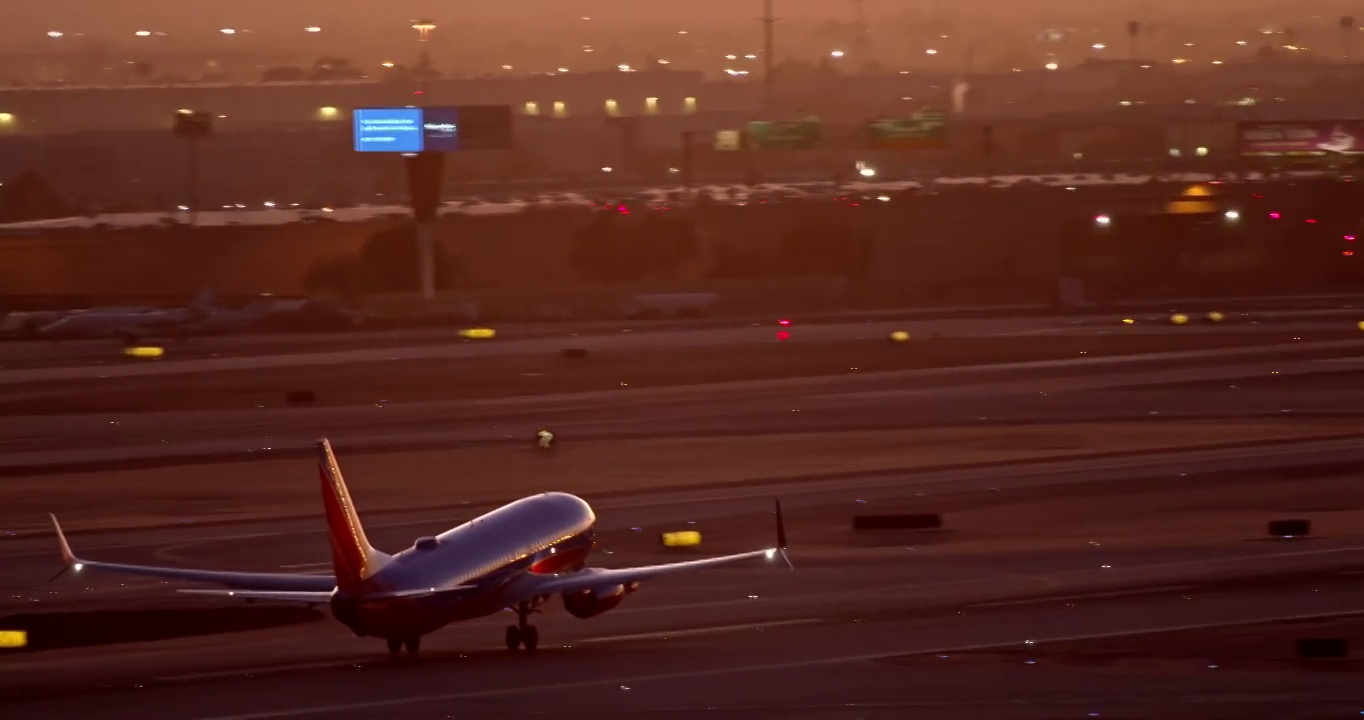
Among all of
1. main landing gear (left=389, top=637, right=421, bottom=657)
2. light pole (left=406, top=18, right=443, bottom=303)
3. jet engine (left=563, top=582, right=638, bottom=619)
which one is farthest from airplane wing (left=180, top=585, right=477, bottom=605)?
light pole (left=406, top=18, right=443, bottom=303)

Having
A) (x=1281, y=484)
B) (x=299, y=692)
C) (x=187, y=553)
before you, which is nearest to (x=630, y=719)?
(x=299, y=692)

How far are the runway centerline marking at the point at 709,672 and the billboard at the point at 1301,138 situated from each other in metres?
95.9

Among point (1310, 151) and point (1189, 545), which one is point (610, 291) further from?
point (1189, 545)

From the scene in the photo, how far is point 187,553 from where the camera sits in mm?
35344

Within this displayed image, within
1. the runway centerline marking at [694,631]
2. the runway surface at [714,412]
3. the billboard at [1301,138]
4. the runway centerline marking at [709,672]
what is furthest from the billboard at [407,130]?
the runway centerline marking at [709,672]

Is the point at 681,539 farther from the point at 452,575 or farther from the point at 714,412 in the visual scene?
the point at 714,412

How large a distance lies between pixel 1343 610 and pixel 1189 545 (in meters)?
5.50

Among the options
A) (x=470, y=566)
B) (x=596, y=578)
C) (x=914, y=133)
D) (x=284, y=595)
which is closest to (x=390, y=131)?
(x=914, y=133)

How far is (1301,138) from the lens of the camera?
119m

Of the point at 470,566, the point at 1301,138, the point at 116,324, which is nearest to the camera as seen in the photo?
the point at 470,566

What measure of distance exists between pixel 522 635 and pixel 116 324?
5692 centimetres

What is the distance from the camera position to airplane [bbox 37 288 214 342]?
79.3 metres

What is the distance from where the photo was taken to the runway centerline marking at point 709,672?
24.5 metres

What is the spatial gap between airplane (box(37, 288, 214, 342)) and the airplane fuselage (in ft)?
173
